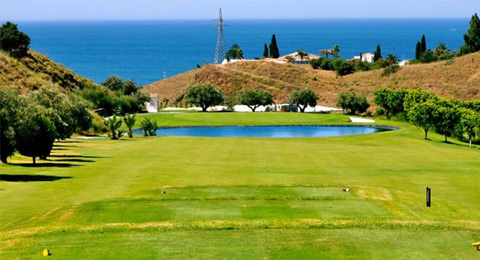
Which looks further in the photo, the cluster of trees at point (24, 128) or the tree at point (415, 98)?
the tree at point (415, 98)

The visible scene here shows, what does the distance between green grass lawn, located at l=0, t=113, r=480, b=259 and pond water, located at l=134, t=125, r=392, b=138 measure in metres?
34.8

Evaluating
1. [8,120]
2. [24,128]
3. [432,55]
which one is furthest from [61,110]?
[432,55]

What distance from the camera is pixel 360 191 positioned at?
98.3 feet

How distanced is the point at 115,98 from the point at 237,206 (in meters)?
81.2

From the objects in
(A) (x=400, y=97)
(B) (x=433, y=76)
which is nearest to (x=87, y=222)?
(A) (x=400, y=97)

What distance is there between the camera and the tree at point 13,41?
3878 inches

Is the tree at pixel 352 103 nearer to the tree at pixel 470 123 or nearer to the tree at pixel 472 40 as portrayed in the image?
the tree at pixel 470 123

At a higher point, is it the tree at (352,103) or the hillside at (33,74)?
the hillside at (33,74)

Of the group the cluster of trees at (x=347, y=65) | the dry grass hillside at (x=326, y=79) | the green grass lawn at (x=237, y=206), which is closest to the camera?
the green grass lawn at (x=237, y=206)

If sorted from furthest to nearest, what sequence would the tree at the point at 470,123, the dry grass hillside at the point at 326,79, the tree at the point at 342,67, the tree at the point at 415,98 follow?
the tree at the point at 342,67, the dry grass hillside at the point at 326,79, the tree at the point at 415,98, the tree at the point at 470,123

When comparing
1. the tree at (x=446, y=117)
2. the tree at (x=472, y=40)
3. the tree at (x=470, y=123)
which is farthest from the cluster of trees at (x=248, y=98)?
the tree at (x=472, y=40)

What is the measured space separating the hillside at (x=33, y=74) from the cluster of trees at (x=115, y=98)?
305cm

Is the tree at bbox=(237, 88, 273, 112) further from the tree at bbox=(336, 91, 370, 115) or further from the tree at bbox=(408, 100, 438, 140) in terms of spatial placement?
the tree at bbox=(408, 100, 438, 140)

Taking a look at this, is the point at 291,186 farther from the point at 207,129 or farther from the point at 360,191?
the point at 207,129
